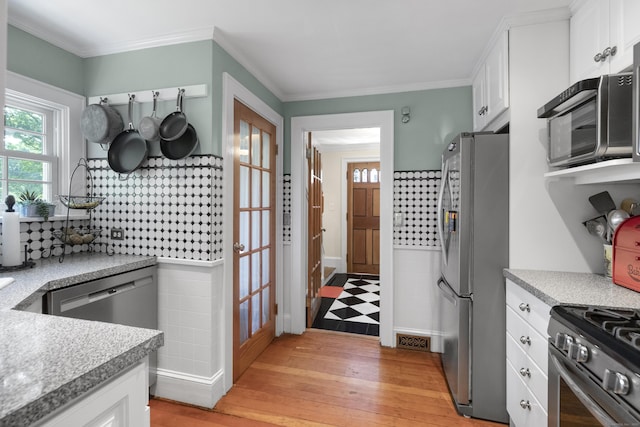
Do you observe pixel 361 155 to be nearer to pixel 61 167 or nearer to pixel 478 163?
pixel 478 163

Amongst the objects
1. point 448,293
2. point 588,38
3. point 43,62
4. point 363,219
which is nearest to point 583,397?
point 448,293

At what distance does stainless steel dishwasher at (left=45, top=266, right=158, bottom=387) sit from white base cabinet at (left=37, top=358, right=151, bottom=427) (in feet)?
3.17

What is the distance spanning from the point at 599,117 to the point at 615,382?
1034 millimetres

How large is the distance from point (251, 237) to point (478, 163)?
5.68 ft

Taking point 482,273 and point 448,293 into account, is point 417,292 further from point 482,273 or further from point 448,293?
point 482,273

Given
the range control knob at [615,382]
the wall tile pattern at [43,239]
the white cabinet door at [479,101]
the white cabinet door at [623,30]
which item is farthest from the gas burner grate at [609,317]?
the wall tile pattern at [43,239]

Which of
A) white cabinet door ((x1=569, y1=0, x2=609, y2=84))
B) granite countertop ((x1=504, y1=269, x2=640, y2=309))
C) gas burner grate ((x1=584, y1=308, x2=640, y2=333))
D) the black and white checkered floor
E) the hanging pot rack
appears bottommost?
the black and white checkered floor

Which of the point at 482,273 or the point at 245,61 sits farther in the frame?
the point at 245,61

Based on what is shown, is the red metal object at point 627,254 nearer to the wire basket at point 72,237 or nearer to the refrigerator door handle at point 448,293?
the refrigerator door handle at point 448,293

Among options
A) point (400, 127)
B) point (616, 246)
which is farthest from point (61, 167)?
point (616, 246)

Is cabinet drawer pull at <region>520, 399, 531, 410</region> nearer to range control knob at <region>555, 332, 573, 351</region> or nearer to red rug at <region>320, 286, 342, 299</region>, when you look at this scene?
range control knob at <region>555, 332, 573, 351</region>

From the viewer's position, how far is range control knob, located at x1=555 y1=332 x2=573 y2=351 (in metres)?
1.08

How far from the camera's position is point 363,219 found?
17.8ft

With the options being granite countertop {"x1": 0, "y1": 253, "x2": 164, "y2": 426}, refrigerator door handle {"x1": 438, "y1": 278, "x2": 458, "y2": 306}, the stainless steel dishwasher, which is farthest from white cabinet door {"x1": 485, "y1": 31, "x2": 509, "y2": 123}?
the stainless steel dishwasher
